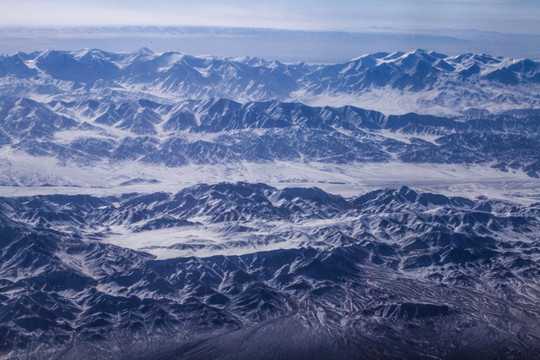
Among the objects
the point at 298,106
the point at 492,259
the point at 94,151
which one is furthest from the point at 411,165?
the point at 94,151

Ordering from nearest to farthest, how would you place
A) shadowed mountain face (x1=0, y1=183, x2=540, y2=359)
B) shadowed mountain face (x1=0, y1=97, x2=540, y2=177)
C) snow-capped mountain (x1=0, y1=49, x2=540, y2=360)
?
shadowed mountain face (x1=0, y1=183, x2=540, y2=359) < snow-capped mountain (x1=0, y1=49, x2=540, y2=360) < shadowed mountain face (x1=0, y1=97, x2=540, y2=177)

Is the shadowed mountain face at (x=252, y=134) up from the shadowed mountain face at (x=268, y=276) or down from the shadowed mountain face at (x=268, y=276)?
down

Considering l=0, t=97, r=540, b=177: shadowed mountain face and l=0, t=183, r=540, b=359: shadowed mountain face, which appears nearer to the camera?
l=0, t=183, r=540, b=359: shadowed mountain face

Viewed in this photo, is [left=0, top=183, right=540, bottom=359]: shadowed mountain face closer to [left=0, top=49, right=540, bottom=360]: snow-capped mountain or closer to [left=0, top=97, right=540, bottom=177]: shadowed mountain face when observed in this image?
[left=0, top=49, right=540, bottom=360]: snow-capped mountain

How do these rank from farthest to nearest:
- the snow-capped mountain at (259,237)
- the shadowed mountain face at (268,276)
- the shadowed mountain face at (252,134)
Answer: the shadowed mountain face at (252,134) → the snow-capped mountain at (259,237) → the shadowed mountain face at (268,276)

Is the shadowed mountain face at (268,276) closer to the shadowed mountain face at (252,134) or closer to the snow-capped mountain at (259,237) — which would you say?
the snow-capped mountain at (259,237)

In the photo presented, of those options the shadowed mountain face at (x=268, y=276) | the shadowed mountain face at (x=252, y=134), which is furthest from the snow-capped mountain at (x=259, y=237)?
the shadowed mountain face at (x=252, y=134)

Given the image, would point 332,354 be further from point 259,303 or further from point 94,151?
point 94,151

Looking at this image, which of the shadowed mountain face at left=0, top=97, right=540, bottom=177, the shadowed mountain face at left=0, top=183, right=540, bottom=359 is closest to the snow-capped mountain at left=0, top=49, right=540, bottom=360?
the shadowed mountain face at left=0, top=183, right=540, bottom=359

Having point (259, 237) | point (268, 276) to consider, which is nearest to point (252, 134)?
point (259, 237)
